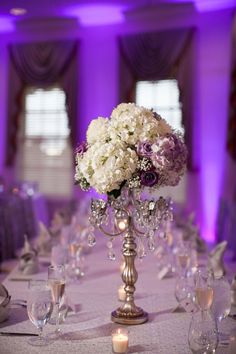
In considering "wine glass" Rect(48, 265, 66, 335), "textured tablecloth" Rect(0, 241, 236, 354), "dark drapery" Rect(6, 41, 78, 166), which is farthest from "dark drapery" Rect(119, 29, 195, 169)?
"wine glass" Rect(48, 265, 66, 335)

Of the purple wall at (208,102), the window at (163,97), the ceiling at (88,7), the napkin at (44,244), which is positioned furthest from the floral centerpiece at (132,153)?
the window at (163,97)

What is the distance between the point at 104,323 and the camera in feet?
6.49

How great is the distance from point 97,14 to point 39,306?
714cm

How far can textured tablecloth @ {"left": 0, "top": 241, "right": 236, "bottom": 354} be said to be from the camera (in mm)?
1706

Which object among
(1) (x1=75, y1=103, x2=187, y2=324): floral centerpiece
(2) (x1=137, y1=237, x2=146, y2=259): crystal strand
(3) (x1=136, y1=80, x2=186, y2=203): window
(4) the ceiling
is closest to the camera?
(1) (x1=75, y1=103, x2=187, y2=324): floral centerpiece

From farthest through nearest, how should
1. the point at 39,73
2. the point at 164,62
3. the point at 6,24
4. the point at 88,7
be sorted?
the point at 6,24 → the point at 39,73 → the point at 164,62 → the point at 88,7

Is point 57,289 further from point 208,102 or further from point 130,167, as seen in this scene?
point 208,102

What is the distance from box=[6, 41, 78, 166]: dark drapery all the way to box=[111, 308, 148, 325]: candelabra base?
651 cm

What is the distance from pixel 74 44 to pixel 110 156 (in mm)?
6906

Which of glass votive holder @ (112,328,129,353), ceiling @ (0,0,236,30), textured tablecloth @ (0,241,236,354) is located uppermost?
ceiling @ (0,0,236,30)

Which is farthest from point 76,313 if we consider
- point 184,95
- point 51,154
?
point 51,154

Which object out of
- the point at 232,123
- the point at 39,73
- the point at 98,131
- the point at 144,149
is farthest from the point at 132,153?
the point at 39,73

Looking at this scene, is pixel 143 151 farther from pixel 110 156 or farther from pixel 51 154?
pixel 51 154

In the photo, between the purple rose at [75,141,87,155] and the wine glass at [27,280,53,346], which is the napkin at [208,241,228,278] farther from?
the wine glass at [27,280,53,346]
